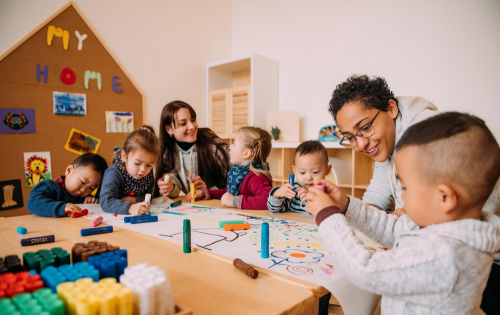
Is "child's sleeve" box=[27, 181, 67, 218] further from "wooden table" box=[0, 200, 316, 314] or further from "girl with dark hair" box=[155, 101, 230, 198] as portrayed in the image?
"girl with dark hair" box=[155, 101, 230, 198]

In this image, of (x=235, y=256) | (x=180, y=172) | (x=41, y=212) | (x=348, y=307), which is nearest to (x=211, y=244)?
(x=235, y=256)

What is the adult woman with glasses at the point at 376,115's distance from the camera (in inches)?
49.2

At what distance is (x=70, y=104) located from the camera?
2.73 meters

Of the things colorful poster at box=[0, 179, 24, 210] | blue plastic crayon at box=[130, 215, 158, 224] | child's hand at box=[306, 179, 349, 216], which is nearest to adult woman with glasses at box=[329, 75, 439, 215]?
child's hand at box=[306, 179, 349, 216]

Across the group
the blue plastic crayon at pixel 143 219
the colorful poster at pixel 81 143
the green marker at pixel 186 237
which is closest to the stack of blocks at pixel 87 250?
the green marker at pixel 186 237

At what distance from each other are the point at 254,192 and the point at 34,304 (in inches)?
54.6

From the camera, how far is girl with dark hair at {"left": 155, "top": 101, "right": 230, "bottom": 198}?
2.31 metres

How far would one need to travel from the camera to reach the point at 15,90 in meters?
2.46

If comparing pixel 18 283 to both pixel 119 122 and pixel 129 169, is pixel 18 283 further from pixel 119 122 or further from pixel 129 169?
pixel 119 122

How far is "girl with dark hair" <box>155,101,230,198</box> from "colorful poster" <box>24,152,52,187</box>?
105 cm

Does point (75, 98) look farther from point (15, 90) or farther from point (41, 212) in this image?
point (41, 212)

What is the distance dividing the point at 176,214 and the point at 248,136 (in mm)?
692

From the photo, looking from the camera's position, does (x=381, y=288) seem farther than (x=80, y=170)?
No

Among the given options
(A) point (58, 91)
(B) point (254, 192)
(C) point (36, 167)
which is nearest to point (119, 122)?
(A) point (58, 91)
